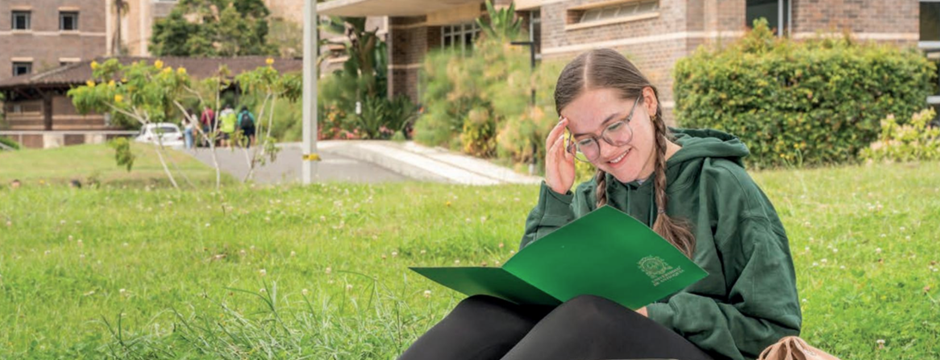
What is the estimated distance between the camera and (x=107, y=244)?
9.05m

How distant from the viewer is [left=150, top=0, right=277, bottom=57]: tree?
58.8 metres

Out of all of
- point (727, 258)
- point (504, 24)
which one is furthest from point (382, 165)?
point (727, 258)

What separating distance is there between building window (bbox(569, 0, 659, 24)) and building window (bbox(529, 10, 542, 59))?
200 centimetres

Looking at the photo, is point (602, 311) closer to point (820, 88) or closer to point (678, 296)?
point (678, 296)

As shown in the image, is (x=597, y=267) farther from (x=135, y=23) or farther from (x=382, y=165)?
(x=135, y=23)

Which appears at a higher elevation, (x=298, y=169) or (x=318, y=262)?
(x=318, y=262)

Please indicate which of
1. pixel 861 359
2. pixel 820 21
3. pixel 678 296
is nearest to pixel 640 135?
pixel 678 296

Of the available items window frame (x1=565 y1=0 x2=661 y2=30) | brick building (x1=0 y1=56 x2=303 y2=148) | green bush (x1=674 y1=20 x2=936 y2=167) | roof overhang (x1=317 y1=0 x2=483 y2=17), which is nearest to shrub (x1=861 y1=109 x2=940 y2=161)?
green bush (x1=674 y1=20 x2=936 y2=167)

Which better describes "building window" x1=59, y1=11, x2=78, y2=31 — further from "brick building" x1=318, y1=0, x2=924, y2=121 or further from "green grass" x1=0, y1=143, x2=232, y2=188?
"brick building" x1=318, y1=0, x2=924, y2=121

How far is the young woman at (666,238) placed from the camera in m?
2.90

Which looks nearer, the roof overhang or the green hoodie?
the green hoodie

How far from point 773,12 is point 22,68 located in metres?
53.2

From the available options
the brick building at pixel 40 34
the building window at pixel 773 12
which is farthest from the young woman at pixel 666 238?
the brick building at pixel 40 34

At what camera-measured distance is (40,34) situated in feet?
213
